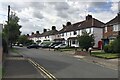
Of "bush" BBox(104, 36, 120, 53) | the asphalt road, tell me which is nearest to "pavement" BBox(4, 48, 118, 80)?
the asphalt road

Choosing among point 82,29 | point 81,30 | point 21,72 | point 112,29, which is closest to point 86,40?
point 112,29

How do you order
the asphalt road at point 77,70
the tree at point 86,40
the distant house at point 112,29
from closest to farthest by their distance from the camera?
the asphalt road at point 77,70 < the tree at point 86,40 < the distant house at point 112,29

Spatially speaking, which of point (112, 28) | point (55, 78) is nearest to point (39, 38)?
point (112, 28)

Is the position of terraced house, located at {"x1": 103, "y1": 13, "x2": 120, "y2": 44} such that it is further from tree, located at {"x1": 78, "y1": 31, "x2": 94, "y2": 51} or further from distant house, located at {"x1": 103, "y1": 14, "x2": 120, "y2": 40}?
tree, located at {"x1": 78, "y1": 31, "x2": 94, "y2": 51}

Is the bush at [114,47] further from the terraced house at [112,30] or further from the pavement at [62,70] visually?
the pavement at [62,70]

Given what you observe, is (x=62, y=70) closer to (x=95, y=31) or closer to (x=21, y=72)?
(x=21, y=72)

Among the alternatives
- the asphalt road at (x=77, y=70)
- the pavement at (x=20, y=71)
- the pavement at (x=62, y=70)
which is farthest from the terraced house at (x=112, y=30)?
the pavement at (x=20, y=71)

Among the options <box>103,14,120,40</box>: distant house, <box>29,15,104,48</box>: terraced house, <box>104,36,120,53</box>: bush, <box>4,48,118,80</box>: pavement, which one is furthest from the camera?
<box>29,15,104,48</box>: terraced house

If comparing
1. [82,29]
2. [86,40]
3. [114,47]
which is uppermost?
[82,29]

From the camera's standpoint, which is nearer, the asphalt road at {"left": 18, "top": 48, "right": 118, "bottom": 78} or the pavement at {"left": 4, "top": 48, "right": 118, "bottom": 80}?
the pavement at {"left": 4, "top": 48, "right": 118, "bottom": 80}

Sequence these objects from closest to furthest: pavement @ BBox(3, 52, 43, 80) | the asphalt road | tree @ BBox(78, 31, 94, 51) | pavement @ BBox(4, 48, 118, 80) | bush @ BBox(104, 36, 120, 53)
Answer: pavement @ BBox(3, 52, 43, 80), pavement @ BBox(4, 48, 118, 80), the asphalt road, bush @ BBox(104, 36, 120, 53), tree @ BBox(78, 31, 94, 51)

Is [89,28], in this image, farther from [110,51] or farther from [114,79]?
[114,79]

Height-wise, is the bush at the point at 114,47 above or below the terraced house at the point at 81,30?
below

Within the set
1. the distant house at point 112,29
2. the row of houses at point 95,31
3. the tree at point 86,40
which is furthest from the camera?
the row of houses at point 95,31
